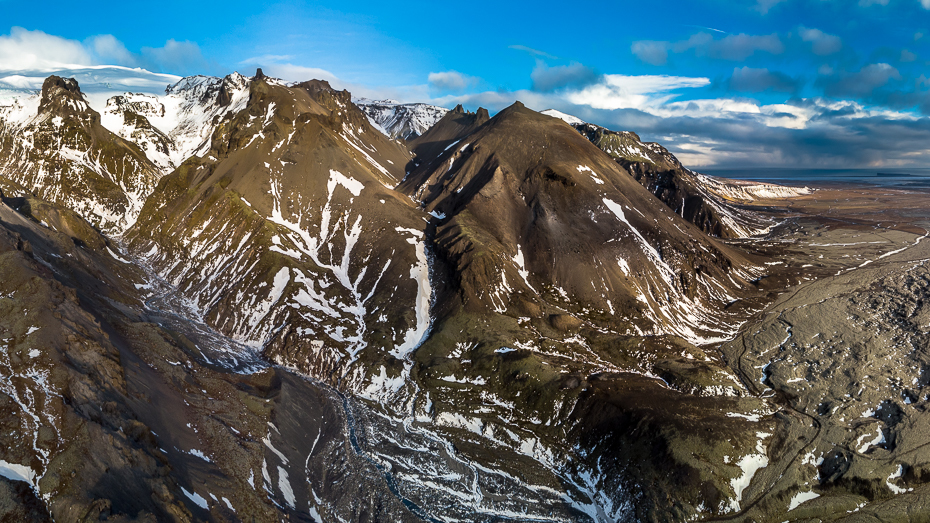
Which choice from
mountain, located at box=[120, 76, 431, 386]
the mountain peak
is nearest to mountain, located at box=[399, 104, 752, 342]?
mountain, located at box=[120, 76, 431, 386]

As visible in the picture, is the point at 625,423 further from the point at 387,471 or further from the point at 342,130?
the point at 342,130

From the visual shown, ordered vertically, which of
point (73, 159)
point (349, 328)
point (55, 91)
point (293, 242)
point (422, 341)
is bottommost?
point (422, 341)

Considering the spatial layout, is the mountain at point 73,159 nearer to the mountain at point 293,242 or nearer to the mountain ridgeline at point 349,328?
the mountain ridgeline at point 349,328

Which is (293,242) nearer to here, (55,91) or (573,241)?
(573,241)

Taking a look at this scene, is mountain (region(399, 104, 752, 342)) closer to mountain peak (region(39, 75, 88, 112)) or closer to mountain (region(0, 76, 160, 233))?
mountain (region(0, 76, 160, 233))

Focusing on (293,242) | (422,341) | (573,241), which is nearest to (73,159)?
(293,242)

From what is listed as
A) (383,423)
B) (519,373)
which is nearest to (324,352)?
(383,423)

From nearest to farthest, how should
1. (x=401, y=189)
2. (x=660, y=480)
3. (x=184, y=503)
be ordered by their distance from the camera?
(x=184, y=503) → (x=660, y=480) → (x=401, y=189)
